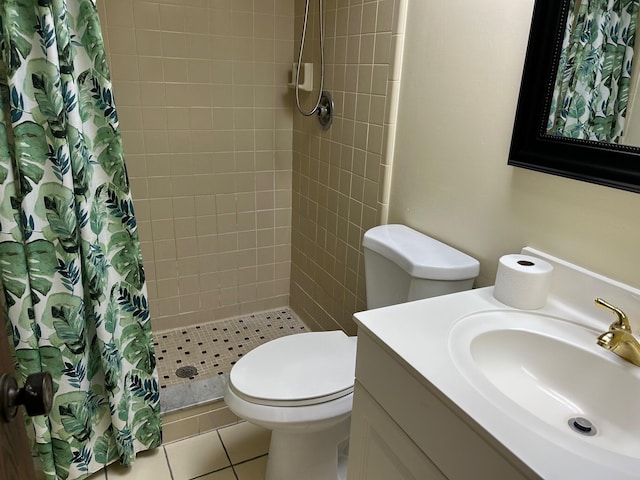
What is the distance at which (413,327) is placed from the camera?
96 centimetres

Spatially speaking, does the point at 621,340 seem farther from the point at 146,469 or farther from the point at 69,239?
the point at 146,469

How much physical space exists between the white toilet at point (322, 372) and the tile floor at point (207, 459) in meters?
0.21

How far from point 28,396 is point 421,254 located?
992 millimetres

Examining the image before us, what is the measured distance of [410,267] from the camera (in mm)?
1270

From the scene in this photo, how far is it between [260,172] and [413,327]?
1.59 metres

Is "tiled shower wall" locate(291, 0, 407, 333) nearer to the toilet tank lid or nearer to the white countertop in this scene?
the toilet tank lid

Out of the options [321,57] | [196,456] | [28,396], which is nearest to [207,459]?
[196,456]

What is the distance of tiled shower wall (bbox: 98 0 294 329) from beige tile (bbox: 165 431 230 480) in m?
0.76

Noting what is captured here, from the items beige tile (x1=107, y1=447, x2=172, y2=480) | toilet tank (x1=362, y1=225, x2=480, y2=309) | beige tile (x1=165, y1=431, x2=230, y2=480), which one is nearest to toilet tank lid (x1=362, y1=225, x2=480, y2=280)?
toilet tank (x1=362, y1=225, x2=480, y2=309)

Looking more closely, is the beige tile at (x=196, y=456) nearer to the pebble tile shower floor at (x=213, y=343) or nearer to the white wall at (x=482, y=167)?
the pebble tile shower floor at (x=213, y=343)

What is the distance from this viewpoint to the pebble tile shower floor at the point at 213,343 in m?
2.06

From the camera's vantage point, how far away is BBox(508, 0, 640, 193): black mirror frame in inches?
36.4

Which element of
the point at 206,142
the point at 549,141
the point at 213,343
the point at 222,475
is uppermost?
the point at 549,141

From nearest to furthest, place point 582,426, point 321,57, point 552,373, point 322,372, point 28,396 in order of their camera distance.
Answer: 1. point 28,396
2. point 582,426
3. point 552,373
4. point 322,372
5. point 321,57
